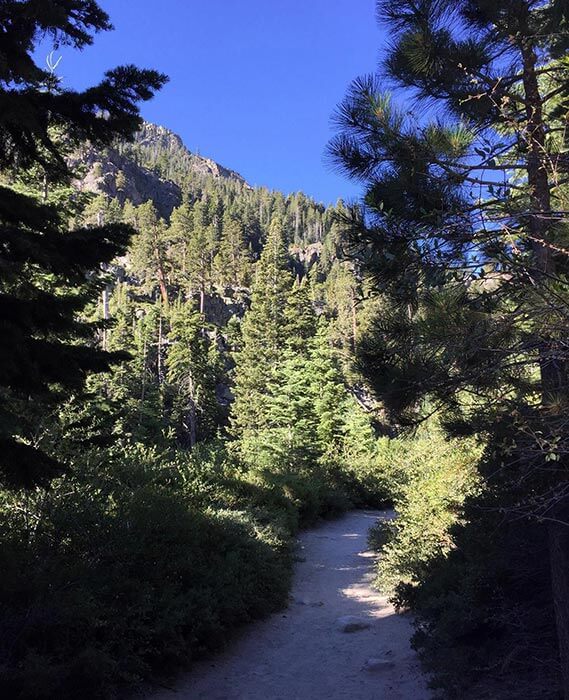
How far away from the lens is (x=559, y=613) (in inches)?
151

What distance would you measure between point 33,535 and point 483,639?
5183 mm

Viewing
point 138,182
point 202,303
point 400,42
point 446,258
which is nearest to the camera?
point 446,258

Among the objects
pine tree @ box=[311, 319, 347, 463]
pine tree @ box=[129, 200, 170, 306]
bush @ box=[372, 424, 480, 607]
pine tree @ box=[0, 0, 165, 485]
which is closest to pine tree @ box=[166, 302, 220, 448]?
pine tree @ box=[311, 319, 347, 463]

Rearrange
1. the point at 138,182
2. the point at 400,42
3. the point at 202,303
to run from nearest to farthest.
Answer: the point at 400,42 < the point at 202,303 < the point at 138,182

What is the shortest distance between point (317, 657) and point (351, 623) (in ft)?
4.25

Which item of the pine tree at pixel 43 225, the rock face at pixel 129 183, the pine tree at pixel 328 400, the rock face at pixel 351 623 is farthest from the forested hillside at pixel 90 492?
the rock face at pixel 129 183

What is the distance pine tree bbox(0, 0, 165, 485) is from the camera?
3.47 m

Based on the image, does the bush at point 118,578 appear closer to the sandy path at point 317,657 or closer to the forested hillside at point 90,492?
the forested hillside at point 90,492

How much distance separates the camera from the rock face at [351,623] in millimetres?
→ 7270

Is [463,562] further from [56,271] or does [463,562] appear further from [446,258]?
[56,271]

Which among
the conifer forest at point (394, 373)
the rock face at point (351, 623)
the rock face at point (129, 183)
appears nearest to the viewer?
the conifer forest at point (394, 373)

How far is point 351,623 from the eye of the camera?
24.5 ft

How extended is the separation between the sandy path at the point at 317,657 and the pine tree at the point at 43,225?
340 centimetres

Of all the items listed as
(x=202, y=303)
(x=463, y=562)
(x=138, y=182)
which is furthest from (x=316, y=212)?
(x=463, y=562)
